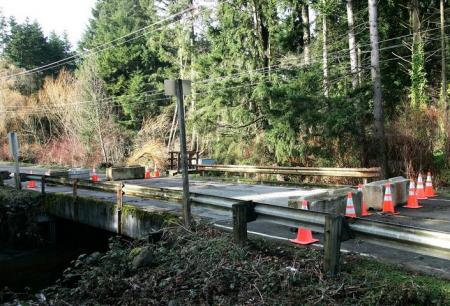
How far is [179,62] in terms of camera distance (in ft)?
121

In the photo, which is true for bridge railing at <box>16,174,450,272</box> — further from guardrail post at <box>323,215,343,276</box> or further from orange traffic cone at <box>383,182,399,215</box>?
orange traffic cone at <box>383,182,399,215</box>

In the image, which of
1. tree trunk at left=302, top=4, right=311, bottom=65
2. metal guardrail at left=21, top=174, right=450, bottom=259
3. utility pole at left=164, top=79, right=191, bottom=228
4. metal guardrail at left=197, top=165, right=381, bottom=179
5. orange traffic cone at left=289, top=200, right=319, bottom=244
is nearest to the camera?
metal guardrail at left=21, top=174, right=450, bottom=259

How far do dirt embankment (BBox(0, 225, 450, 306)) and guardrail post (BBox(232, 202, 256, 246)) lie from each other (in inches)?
6.5

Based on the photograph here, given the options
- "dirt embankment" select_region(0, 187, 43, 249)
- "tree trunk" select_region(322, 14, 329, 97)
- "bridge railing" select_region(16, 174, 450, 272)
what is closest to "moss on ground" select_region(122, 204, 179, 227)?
"bridge railing" select_region(16, 174, 450, 272)

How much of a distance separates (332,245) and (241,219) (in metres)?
1.70

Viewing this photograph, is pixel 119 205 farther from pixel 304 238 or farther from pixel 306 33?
pixel 306 33

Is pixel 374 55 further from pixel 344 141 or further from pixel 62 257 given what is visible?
pixel 62 257

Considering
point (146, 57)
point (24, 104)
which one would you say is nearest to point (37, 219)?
point (146, 57)

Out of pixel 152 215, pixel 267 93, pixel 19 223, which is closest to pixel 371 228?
pixel 152 215

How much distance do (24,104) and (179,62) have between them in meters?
19.6

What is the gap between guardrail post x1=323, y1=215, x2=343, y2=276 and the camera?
207 inches

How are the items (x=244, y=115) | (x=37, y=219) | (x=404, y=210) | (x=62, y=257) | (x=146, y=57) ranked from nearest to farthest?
(x=404, y=210) < (x=62, y=257) < (x=37, y=219) < (x=244, y=115) < (x=146, y=57)

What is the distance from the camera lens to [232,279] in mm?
5656

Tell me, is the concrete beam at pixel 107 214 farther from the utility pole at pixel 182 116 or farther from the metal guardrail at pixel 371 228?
the metal guardrail at pixel 371 228
